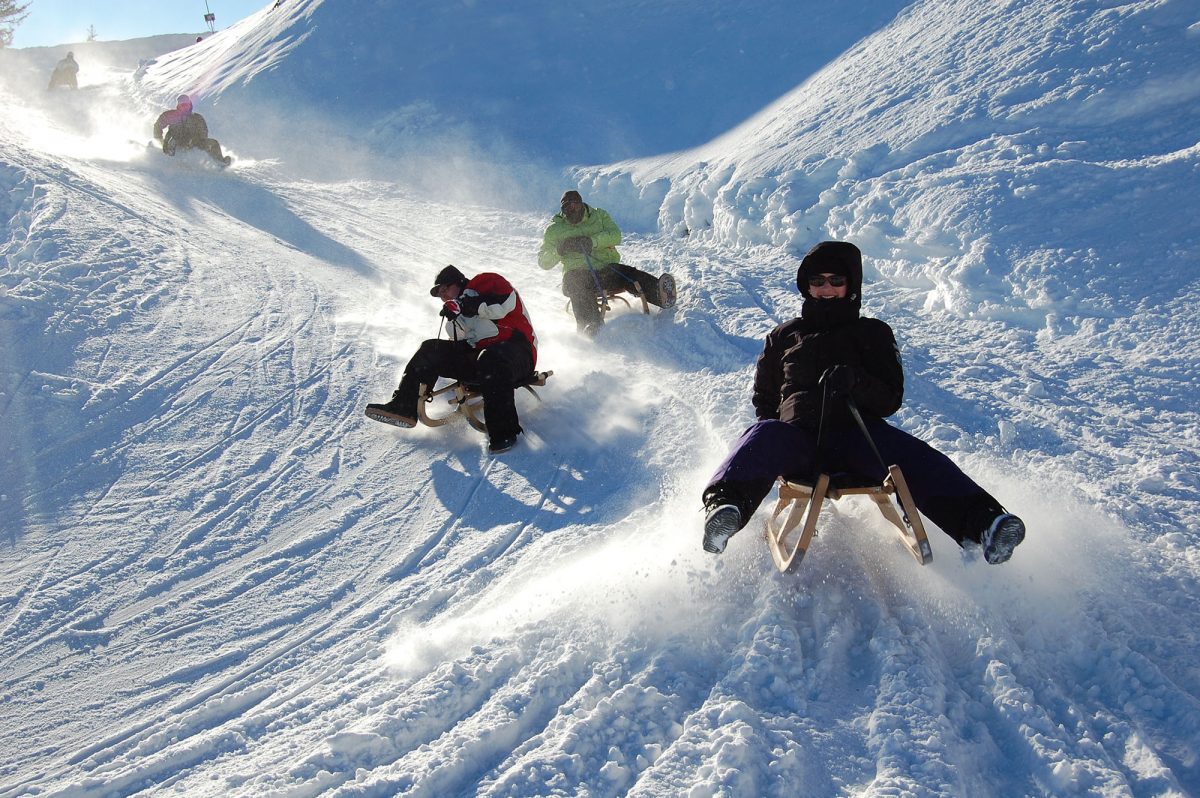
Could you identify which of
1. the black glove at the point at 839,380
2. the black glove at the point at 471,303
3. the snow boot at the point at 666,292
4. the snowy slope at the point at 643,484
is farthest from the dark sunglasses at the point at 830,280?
the snow boot at the point at 666,292

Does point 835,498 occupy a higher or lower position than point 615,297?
lower

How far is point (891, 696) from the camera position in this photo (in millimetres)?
2904

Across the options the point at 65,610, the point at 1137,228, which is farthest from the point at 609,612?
the point at 1137,228

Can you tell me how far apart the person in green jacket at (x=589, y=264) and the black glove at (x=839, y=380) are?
407cm

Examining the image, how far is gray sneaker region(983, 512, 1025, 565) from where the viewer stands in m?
3.11

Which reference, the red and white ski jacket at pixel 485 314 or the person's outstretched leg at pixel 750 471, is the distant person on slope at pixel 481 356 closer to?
the red and white ski jacket at pixel 485 314

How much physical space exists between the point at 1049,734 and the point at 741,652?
3.18 ft

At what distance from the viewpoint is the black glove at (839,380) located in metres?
3.53

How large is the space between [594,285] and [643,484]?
3096 mm

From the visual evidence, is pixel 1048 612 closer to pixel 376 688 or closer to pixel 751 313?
pixel 376 688

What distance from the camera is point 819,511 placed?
3.49m

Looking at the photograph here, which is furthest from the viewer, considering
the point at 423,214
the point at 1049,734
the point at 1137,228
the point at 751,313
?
the point at 423,214

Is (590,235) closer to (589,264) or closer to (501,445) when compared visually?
(589,264)

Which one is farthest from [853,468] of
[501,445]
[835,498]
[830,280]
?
[501,445]
